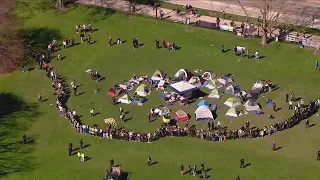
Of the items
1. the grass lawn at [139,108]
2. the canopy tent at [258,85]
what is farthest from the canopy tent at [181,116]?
the canopy tent at [258,85]

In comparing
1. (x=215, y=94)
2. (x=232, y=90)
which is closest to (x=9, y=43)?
(x=215, y=94)

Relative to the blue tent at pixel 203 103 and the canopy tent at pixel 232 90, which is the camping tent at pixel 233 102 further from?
the blue tent at pixel 203 103

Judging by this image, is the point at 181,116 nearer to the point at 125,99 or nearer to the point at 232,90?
the point at 125,99

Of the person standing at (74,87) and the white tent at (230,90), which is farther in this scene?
the person standing at (74,87)

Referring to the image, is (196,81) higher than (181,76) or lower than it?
lower

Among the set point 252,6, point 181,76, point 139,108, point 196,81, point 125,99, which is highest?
point 252,6

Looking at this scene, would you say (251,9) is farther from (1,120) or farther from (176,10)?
(1,120)

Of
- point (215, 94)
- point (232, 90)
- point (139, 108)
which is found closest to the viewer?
point (139, 108)
